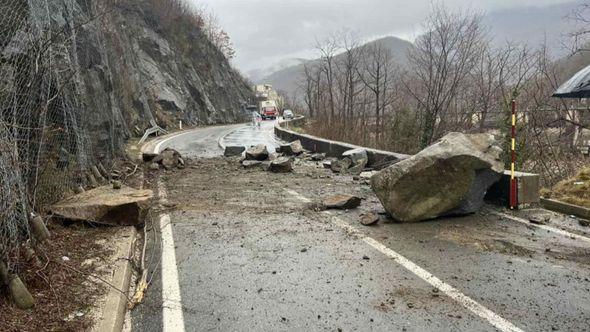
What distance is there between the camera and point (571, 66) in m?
19.4

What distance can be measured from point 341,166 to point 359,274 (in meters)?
7.67

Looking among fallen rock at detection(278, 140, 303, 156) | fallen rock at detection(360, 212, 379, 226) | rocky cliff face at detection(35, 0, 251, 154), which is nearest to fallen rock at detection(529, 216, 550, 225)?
fallen rock at detection(360, 212, 379, 226)

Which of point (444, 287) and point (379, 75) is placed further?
point (379, 75)

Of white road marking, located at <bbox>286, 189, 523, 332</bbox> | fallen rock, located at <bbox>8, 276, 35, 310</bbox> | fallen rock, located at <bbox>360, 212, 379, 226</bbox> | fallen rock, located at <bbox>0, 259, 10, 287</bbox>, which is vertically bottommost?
white road marking, located at <bbox>286, 189, 523, 332</bbox>

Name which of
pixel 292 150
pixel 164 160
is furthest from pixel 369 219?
pixel 292 150

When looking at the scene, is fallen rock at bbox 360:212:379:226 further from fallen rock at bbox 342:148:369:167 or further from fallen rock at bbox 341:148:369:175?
fallen rock at bbox 342:148:369:167

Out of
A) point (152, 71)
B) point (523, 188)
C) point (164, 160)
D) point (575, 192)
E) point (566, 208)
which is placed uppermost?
point (152, 71)

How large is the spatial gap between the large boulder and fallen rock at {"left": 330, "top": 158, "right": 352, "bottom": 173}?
17.2ft

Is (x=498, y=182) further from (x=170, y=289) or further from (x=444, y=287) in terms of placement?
(x=170, y=289)

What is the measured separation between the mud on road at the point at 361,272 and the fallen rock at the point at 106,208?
2.02ft

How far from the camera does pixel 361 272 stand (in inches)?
196

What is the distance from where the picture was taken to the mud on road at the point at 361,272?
12.8 ft

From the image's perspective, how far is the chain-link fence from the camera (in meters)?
4.45

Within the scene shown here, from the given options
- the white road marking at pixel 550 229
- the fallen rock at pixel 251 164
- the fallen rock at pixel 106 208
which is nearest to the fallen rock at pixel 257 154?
the fallen rock at pixel 251 164
